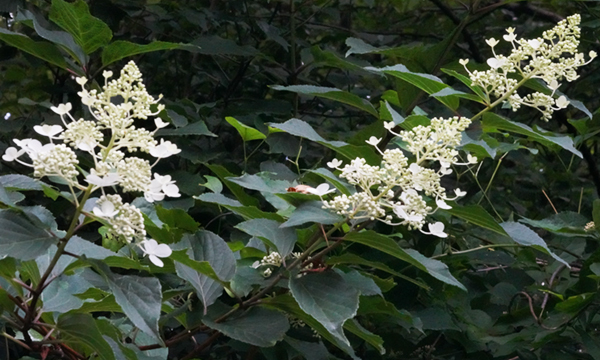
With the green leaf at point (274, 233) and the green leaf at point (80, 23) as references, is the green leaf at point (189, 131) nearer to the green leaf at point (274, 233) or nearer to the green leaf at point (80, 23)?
the green leaf at point (80, 23)

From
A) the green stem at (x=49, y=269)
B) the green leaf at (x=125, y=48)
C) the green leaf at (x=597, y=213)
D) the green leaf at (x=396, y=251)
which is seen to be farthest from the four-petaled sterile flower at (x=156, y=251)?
the green leaf at (x=597, y=213)

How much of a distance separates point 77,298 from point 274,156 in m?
1.29

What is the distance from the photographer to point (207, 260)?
4.05 ft

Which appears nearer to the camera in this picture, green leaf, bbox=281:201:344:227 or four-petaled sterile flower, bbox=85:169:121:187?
four-petaled sterile flower, bbox=85:169:121:187

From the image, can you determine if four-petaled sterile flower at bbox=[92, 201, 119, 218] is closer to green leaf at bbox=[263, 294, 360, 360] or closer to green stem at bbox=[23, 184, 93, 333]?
green stem at bbox=[23, 184, 93, 333]

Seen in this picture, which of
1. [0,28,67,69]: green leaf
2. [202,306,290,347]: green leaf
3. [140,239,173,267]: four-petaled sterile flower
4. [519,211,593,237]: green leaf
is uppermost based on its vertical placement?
[0,28,67,69]: green leaf

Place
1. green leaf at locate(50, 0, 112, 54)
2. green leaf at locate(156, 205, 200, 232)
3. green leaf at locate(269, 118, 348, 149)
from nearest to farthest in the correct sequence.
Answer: green leaf at locate(269, 118, 348, 149)
green leaf at locate(156, 205, 200, 232)
green leaf at locate(50, 0, 112, 54)

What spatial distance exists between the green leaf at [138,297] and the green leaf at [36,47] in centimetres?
86

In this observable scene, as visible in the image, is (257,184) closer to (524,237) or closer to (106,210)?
(106,210)

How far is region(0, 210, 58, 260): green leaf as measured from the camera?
0.97 m

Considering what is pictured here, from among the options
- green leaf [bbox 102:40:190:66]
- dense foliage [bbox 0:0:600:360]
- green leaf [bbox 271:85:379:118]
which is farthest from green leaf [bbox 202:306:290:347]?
green leaf [bbox 102:40:190:66]

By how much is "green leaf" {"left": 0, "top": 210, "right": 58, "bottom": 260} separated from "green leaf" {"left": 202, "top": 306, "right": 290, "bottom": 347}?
0.34 meters

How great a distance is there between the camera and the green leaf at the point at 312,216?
1.11m

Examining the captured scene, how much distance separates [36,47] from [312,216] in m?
0.97
